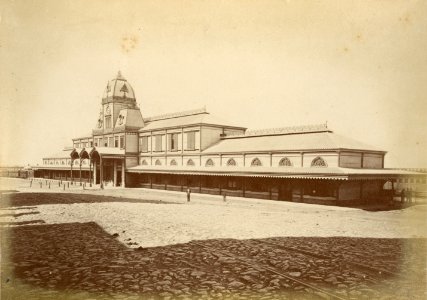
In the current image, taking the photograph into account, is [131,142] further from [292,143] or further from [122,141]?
[292,143]

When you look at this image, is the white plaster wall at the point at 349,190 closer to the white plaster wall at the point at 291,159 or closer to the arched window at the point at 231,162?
the white plaster wall at the point at 291,159

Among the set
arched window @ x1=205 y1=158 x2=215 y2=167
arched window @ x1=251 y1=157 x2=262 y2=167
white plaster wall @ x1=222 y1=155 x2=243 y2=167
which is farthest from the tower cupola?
arched window @ x1=251 y1=157 x2=262 y2=167

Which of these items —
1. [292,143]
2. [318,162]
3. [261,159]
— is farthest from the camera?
[261,159]

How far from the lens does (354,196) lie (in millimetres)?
26469

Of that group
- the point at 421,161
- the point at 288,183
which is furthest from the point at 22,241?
the point at 288,183

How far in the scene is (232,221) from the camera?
18.0m

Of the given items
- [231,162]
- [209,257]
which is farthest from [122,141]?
[209,257]

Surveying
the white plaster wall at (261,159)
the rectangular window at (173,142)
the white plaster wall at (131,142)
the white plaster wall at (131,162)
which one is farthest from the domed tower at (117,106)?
the white plaster wall at (261,159)

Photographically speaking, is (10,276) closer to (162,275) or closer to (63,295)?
(63,295)

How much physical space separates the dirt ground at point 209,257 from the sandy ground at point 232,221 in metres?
0.05

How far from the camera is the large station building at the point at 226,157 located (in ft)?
87.1

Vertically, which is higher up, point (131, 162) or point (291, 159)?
point (291, 159)

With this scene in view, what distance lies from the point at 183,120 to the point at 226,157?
11674 millimetres

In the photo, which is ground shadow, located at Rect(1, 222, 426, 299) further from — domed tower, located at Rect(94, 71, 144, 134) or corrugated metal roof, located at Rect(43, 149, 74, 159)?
corrugated metal roof, located at Rect(43, 149, 74, 159)
